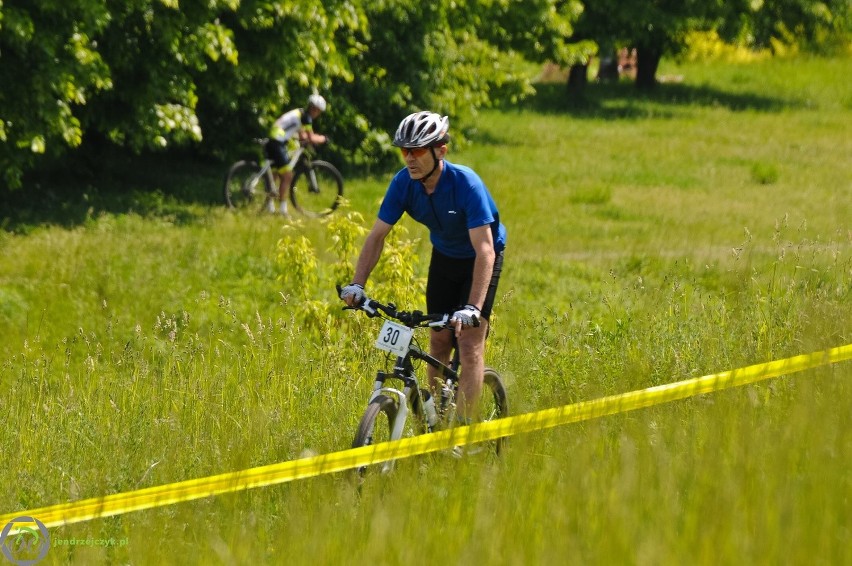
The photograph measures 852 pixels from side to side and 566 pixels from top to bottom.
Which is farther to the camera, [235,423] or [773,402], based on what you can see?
[235,423]

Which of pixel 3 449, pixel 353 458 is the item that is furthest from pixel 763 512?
pixel 3 449

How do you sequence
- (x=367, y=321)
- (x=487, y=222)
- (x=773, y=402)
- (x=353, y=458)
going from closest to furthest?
1. (x=353, y=458)
2. (x=773, y=402)
3. (x=487, y=222)
4. (x=367, y=321)

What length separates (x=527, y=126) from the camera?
31594 mm

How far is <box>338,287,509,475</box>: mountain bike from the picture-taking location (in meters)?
5.64

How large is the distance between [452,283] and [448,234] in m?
0.35

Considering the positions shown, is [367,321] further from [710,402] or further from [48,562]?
[48,562]

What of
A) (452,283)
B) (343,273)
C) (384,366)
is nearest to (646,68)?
(343,273)

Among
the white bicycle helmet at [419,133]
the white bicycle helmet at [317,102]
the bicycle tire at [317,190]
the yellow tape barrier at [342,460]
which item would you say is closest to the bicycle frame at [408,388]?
the yellow tape barrier at [342,460]

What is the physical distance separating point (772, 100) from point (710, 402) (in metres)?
34.6

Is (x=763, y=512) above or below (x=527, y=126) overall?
A: above

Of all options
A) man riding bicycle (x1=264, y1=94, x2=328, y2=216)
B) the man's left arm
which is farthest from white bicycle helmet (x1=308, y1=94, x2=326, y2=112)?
the man's left arm

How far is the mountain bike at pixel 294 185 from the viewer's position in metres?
17.9

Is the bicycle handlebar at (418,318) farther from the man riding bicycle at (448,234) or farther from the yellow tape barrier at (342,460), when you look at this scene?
the yellow tape barrier at (342,460)

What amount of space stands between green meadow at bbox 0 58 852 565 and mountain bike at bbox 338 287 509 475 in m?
0.37
